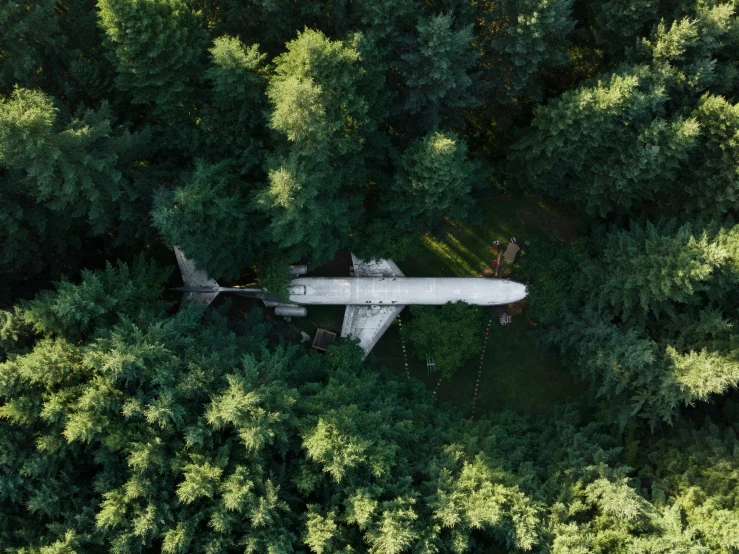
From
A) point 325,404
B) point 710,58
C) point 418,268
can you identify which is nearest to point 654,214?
point 710,58

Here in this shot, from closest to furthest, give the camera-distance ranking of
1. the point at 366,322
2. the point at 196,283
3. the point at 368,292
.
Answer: the point at 196,283 < the point at 368,292 < the point at 366,322

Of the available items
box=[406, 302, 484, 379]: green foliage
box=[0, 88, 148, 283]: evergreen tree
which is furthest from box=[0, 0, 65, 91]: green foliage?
box=[406, 302, 484, 379]: green foliage

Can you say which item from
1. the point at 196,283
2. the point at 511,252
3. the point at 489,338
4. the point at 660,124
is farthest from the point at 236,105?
the point at 660,124

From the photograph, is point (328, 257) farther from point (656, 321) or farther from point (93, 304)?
point (656, 321)

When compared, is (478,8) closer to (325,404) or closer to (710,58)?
(710,58)

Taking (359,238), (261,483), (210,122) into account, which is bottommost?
(261,483)

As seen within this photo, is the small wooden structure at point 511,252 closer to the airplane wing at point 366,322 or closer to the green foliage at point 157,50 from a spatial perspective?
the airplane wing at point 366,322

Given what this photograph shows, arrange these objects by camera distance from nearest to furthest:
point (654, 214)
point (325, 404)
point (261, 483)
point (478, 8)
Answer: point (261, 483) → point (325, 404) → point (478, 8) → point (654, 214)
